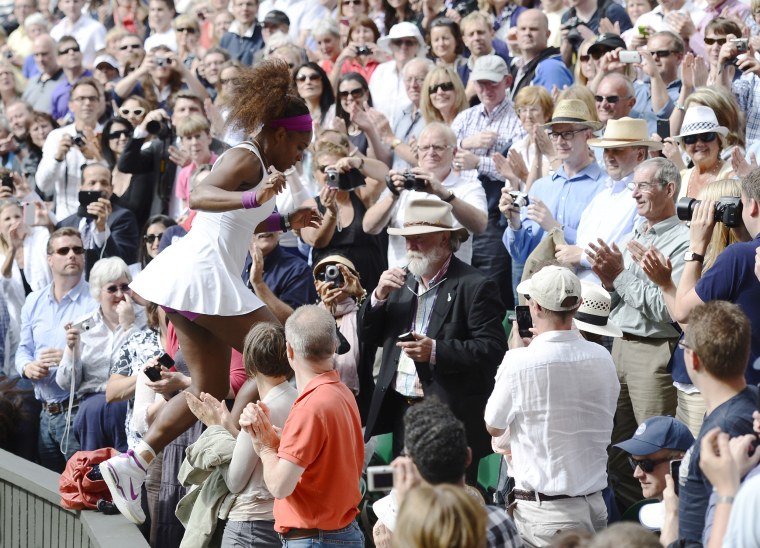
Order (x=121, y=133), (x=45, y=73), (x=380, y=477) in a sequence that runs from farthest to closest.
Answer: (x=45, y=73), (x=121, y=133), (x=380, y=477)

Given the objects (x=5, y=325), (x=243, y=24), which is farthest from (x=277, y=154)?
(x=243, y=24)

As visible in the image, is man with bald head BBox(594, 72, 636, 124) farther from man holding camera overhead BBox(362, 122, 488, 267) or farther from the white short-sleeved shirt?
the white short-sleeved shirt

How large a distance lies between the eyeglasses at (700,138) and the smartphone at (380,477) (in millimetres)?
3931

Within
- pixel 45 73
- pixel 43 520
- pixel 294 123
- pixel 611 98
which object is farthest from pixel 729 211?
pixel 45 73

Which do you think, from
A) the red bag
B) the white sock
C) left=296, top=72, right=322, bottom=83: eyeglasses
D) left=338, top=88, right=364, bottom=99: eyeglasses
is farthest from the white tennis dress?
left=296, top=72, right=322, bottom=83: eyeglasses

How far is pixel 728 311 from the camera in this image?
13.3 feet

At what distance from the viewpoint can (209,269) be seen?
5.76 m

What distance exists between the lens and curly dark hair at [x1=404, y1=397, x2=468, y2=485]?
3850mm

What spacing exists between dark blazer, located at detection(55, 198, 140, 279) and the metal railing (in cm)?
271

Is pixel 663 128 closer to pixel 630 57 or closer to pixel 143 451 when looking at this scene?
pixel 630 57

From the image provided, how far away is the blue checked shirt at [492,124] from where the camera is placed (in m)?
9.01

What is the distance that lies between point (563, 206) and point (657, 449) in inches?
119

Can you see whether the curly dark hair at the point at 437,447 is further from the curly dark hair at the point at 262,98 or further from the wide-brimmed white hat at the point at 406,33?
the wide-brimmed white hat at the point at 406,33

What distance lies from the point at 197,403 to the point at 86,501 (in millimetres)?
970
